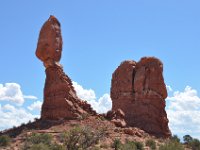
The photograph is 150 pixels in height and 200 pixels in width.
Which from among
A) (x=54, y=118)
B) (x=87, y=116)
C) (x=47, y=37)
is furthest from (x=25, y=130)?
(x=47, y=37)

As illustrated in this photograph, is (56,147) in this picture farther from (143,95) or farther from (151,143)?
(143,95)

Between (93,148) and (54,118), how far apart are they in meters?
10.0

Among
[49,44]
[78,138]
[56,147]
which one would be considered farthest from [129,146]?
[49,44]

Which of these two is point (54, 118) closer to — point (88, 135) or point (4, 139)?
point (4, 139)

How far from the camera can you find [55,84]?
154 ft

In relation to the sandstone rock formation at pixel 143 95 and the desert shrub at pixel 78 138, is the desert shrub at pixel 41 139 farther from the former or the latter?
the sandstone rock formation at pixel 143 95

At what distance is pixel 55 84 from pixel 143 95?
→ 36.1ft

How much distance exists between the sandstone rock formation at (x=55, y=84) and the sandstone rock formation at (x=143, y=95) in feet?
20.2

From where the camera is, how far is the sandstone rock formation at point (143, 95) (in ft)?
171

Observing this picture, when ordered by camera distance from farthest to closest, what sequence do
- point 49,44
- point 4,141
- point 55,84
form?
point 49,44, point 55,84, point 4,141

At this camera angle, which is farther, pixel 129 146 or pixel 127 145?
pixel 127 145

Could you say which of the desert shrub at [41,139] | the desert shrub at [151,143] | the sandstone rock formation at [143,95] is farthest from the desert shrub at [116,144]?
the sandstone rock formation at [143,95]

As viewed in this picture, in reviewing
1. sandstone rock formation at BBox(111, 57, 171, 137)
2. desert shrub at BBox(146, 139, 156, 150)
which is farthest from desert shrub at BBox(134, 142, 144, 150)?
sandstone rock formation at BBox(111, 57, 171, 137)

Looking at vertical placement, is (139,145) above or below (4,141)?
above
